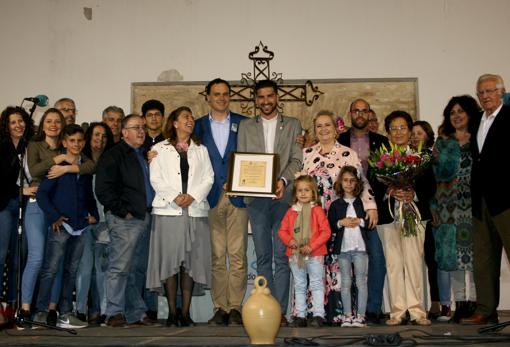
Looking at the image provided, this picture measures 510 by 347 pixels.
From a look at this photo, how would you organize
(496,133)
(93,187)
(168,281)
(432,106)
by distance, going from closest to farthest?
(496,133) < (168,281) < (93,187) < (432,106)

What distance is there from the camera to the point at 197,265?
5137 millimetres

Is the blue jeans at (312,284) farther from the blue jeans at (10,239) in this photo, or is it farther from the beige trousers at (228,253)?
the blue jeans at (10,239)

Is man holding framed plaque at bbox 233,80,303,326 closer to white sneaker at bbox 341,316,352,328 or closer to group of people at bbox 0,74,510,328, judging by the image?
group of people at bbox 0,74,510,328

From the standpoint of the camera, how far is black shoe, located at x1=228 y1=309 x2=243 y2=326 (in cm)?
507

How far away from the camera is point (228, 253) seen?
5328 mm

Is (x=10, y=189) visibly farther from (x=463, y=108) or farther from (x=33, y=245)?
(x=463, y=108)

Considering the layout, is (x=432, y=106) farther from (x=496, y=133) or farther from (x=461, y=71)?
(x=496, y=133)

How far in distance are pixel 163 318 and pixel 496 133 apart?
331 cm

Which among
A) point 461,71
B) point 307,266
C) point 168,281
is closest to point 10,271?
point 168,281

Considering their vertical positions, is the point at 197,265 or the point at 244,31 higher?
the point at 244,31

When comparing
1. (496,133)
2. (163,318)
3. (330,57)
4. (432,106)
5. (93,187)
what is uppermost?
(330,57)

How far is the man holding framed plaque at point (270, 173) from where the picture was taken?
5.23 metres

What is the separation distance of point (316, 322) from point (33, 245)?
92.0 inches

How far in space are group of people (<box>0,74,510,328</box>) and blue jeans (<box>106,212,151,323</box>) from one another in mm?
11
